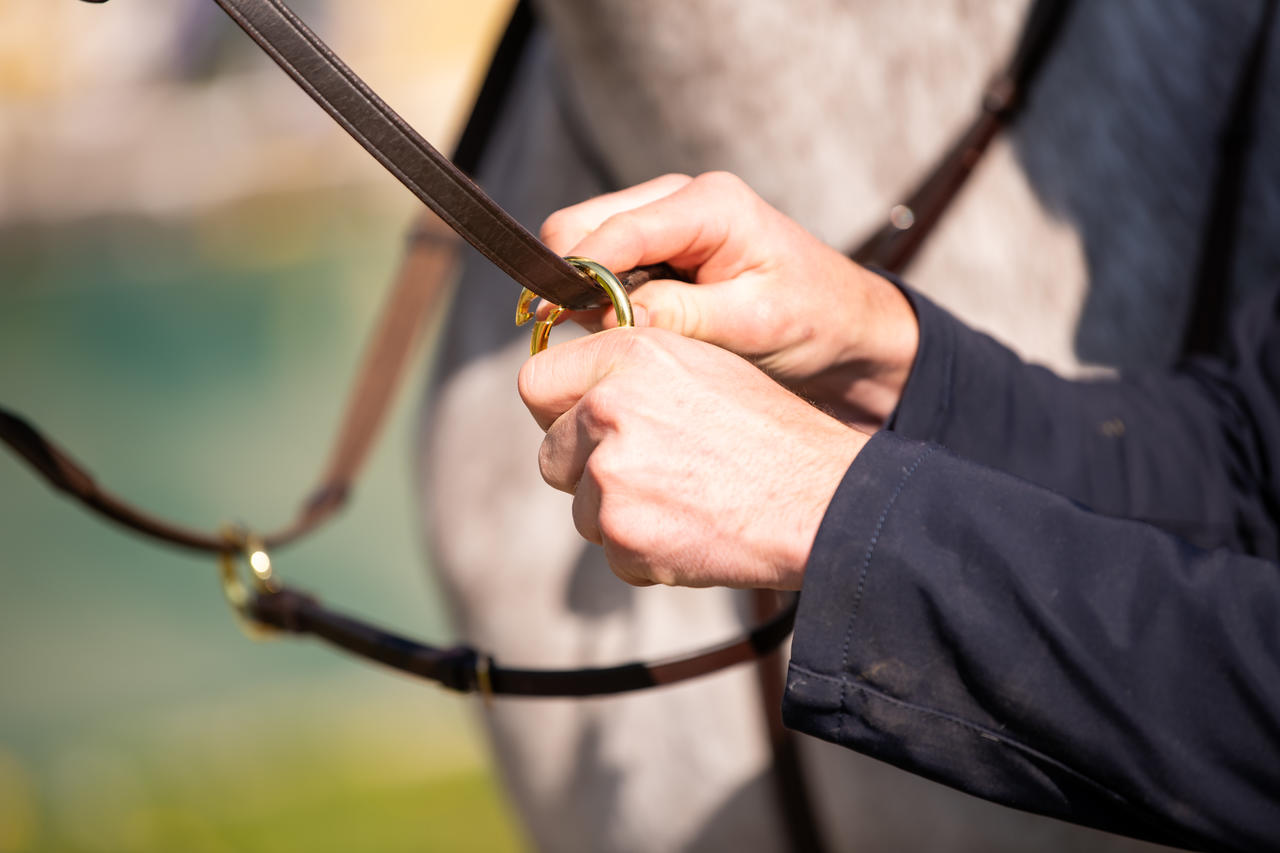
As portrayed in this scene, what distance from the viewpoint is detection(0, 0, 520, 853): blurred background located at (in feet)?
7.61

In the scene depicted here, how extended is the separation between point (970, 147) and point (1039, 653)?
1.39ft

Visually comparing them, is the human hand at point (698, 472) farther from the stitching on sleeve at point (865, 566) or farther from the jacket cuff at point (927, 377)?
the jacket cuff at point (927, 377)

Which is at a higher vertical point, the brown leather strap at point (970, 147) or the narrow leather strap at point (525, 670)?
the brown leather strap at point (970, 147)

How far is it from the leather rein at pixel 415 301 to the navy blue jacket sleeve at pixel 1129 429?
0.14 meters

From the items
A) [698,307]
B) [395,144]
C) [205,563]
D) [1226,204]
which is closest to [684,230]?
[698,307]

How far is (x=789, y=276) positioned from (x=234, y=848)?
201 cm

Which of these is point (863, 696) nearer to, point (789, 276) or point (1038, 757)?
point (1038, 757)

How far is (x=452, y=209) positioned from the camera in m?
0.47

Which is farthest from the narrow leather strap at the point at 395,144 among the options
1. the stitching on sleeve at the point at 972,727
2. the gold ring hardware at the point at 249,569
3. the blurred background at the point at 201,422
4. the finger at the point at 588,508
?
the blurred background at the point at 201,422

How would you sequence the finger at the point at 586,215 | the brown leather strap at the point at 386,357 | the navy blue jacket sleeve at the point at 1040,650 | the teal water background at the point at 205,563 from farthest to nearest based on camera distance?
the teal water background at the point at 205,563, the brown leather strap at the point at 386,357, the finger at the point at 586,215, the navy blue jacket sleeve at the point at 1040,650

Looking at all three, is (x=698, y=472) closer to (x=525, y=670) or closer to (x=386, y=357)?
(x=525, y=670)

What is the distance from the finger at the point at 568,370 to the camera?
0.46 meters

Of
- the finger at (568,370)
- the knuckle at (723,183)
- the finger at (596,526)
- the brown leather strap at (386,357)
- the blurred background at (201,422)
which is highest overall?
the knuckle at (723,183)

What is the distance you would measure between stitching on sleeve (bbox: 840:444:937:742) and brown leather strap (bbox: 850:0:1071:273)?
32 cm
